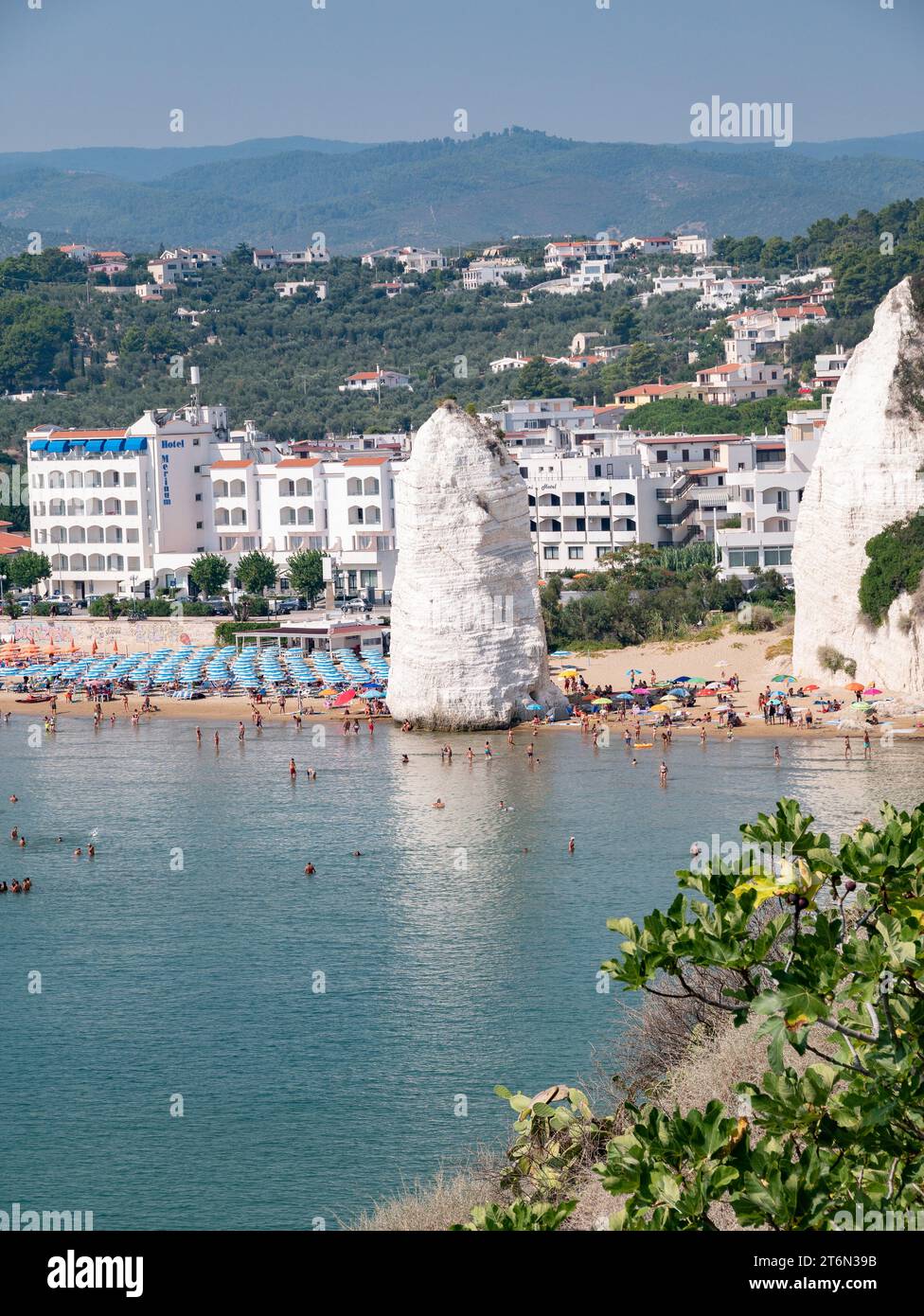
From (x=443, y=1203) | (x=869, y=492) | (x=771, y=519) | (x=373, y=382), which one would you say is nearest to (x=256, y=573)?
(x=771, y=519)

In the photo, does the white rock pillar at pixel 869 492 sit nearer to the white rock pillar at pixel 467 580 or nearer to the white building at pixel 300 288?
the white rock pillar at pixel 467 580

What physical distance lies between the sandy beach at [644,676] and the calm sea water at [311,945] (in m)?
4.44

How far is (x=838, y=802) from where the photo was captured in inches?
1518

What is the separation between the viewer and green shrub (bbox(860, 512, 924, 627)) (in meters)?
48.5

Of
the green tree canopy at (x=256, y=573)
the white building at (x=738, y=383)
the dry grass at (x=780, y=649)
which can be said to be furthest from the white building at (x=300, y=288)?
the dry grass at (x=780, y=649)

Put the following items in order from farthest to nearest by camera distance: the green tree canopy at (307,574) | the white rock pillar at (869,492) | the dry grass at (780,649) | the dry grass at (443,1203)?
the green tree canopy at (307,574) → the dry grass at (780,649) → the white rock pillar at (869,492) → the dry grass at (443,1203)

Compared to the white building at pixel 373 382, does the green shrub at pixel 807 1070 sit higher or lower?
lower

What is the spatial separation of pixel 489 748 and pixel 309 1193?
Answer: 27379 millimetres

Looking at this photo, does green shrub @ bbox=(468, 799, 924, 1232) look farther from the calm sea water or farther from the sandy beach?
the sandy beach

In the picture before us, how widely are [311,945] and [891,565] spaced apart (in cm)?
2304

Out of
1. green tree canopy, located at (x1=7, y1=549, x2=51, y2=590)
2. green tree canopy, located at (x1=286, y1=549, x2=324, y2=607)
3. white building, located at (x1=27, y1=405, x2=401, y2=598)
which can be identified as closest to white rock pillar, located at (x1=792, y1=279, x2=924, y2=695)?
green tree canopy, located at (x1=286, y1=549, x2=324, y2=607)

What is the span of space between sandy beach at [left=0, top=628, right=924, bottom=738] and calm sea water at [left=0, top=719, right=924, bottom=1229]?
444 cm

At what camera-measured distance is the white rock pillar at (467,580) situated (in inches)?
1967
